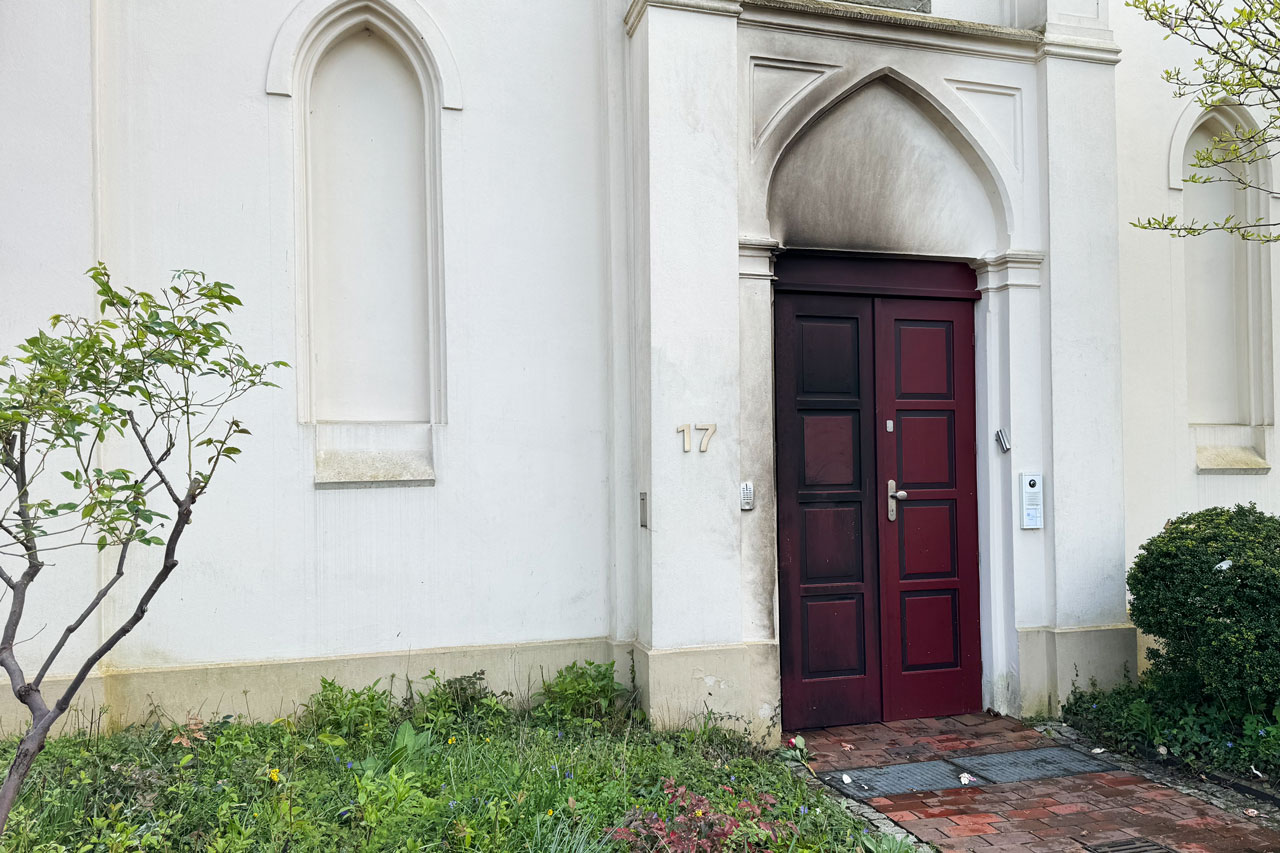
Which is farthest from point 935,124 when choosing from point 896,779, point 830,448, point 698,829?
point 698,829

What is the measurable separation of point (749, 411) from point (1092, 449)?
96.8 inches

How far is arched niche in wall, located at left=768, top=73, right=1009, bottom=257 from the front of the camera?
232 inches

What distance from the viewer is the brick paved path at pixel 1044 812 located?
424 cm

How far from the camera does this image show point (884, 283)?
20.0 ft

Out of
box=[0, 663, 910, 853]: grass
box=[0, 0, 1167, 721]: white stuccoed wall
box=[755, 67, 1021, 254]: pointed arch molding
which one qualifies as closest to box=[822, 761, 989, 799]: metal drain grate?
box=[0, 663, 910, 853]: grass

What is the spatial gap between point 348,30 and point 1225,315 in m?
6.79

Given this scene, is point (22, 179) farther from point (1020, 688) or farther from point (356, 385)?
point (1020, 688)

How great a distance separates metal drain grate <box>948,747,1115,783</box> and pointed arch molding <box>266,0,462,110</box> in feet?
16.0

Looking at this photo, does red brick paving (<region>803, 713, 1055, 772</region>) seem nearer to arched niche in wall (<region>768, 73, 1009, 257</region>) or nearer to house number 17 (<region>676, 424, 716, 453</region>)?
house number 17 (<region>676, 424, 716, 453</region>)

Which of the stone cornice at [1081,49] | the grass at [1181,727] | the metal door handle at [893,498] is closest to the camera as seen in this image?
the grass at [1181,727]

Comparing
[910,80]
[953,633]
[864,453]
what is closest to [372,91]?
[910,80]

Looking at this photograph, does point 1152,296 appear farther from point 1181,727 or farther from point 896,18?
point 1181,727

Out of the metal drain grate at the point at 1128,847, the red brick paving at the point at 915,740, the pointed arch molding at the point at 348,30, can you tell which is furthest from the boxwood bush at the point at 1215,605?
the pointed arch molding at the point at 348,30

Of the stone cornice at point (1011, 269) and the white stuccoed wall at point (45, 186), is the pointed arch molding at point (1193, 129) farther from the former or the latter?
the white stuccoed wall at point (45, 186)
